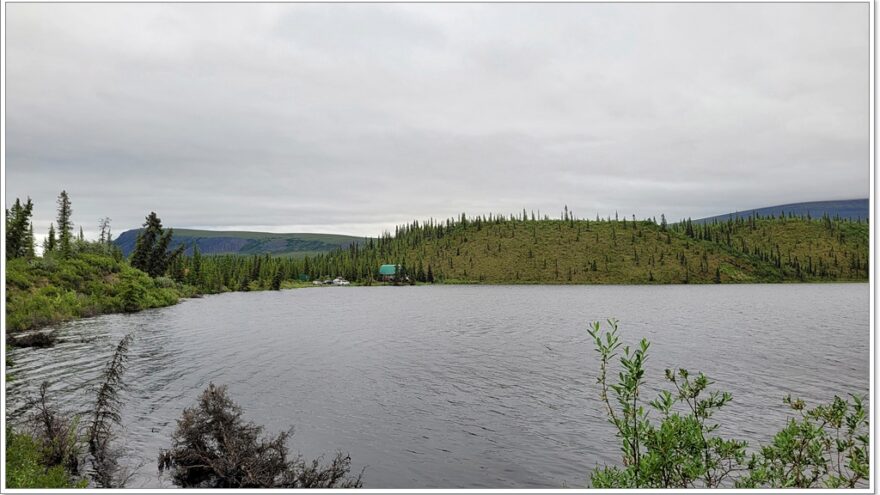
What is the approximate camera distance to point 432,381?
3756 cm

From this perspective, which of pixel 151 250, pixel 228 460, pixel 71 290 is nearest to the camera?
pixel 228 460

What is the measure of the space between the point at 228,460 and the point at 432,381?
20868mm

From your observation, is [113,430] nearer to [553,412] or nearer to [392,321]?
[553,412]

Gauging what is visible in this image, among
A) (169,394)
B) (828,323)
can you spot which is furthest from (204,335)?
(828,323)

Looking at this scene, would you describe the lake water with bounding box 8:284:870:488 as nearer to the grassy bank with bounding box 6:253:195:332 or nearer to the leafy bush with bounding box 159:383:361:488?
the leafy bush with bounding box 159:383:361:488

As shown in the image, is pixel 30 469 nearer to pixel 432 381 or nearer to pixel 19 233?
pixel 432 381

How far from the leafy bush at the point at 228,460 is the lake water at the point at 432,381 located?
4.06 ft

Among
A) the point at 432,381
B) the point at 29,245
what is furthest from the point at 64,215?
the point at 432,381

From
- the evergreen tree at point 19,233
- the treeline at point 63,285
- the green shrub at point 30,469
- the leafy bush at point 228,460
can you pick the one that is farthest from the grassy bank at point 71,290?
the leafy bush at point 228,460

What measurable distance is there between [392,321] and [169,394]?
50.5 metres

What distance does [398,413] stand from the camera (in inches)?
1145

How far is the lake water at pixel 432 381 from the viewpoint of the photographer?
22.8m

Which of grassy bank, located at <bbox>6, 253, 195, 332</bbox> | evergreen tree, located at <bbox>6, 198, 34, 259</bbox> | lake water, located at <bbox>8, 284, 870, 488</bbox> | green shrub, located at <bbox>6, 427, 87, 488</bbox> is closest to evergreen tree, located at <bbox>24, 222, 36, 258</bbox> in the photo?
evergreen tree, located at <bbox>6, 198, 34, 259</bbox>

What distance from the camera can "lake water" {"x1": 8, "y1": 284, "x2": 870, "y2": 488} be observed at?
22.8 m
